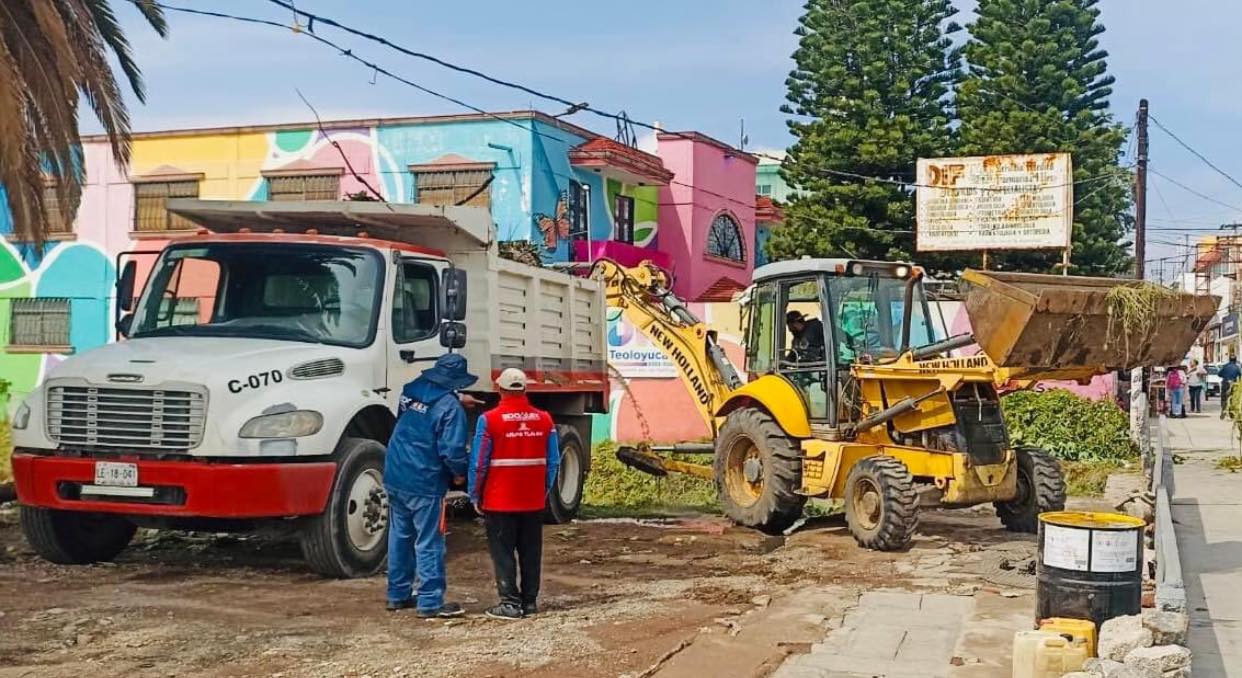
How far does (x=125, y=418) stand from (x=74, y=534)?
55.7 inches

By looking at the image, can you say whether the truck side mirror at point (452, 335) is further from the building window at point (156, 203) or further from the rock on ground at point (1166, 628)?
the building window at point (156, 203)

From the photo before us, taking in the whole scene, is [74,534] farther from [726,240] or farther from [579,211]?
[726,240]

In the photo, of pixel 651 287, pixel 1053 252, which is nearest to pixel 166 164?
pixel 651 287

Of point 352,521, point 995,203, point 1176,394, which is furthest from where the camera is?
point 1176,394

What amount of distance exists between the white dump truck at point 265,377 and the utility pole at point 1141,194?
2048cm

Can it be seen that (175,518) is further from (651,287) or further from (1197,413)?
(1197,413)

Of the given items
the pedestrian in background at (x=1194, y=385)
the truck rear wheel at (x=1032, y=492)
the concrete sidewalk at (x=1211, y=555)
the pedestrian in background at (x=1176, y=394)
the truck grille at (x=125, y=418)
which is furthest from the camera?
the pedestrian in background at (x=1194, y=385)

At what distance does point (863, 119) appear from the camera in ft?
109

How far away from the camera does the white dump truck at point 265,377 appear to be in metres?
8.83

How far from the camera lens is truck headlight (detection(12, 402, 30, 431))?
30.3 ft

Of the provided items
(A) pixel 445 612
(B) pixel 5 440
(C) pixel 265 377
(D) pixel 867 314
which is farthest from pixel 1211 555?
(B) pixel 5 440

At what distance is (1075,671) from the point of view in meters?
6.21

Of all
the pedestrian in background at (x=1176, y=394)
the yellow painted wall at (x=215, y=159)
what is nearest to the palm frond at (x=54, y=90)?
the yellow painted wall at (x=215, y=159)

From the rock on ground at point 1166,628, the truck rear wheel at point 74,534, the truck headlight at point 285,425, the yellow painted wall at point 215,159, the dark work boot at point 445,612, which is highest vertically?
the yellow painted wall at point 215,159
